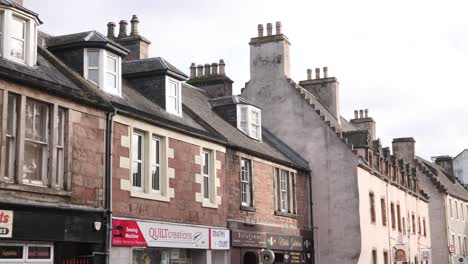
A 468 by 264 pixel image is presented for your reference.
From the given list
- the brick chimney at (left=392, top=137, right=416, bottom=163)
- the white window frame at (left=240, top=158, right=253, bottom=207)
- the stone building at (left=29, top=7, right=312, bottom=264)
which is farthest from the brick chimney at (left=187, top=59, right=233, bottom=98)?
the brick chimney at (left=392, top=137, right=416, bottom=163)

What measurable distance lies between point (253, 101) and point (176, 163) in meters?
13.7

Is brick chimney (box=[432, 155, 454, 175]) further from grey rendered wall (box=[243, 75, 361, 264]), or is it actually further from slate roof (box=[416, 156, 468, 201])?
grey rendered wall (box=[243, 75, 361, 264])

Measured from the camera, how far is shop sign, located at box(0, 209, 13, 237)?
14.8 meters

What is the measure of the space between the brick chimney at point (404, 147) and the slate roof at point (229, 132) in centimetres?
2311

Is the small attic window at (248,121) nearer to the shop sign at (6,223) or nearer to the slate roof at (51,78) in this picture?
the slate roof at (51,78)

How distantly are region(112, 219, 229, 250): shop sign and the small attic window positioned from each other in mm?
6565

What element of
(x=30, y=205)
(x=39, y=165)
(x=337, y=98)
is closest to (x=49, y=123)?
(x=39, y=165)

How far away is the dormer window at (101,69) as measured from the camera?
1989 centimetres

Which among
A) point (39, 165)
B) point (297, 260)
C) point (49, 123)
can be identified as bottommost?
point (297, 260)

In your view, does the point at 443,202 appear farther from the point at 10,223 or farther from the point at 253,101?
the point at 10,223

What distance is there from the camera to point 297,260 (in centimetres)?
2989

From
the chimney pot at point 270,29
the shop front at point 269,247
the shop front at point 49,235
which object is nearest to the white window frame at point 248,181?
the shop front at point 269,247

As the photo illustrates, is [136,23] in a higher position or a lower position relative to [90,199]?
higher

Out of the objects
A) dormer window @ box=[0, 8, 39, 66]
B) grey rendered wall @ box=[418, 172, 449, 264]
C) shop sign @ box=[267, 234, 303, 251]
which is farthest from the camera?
grey rendered wall @ box=[418, 172, 449, 264]
